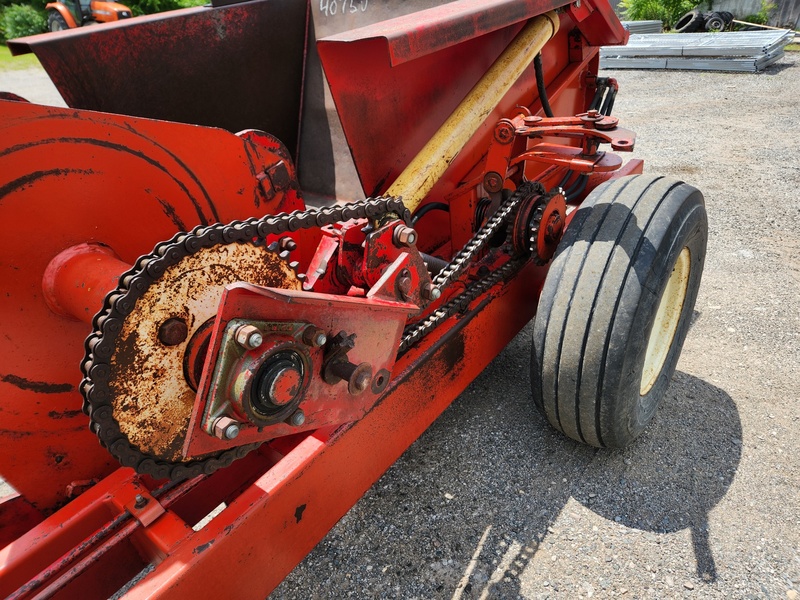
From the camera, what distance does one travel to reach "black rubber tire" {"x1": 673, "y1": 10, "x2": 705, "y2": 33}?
13508 millimetres

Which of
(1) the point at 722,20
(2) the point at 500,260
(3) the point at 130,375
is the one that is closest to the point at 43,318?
(3) the point at 130,375

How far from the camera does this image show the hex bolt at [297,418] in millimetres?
1600

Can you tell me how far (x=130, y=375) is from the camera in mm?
1430

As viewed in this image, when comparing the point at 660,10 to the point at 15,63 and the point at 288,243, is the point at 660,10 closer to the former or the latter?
the point at 288,243

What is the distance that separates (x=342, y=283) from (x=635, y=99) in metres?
9.04

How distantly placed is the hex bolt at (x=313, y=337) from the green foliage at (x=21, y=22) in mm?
26687

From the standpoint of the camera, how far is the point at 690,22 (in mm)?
13539

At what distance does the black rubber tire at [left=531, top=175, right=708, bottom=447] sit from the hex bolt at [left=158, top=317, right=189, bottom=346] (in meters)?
1.48

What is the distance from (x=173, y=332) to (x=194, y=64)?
180cm

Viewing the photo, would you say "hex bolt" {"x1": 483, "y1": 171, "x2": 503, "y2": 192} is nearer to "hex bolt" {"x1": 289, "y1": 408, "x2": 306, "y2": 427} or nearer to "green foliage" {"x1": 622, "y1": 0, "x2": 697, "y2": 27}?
"hex bolt" {"x1": 289, "y1": 408, "x2": 306, "y2": 427}

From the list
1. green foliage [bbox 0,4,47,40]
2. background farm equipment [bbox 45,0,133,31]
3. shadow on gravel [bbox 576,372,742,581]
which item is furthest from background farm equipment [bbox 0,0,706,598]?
green foliage [bbox 0,4,47,40]

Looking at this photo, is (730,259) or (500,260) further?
(730,259)

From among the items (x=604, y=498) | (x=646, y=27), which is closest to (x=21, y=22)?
(x=646, y=27)

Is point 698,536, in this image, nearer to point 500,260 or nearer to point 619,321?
point 619,321
